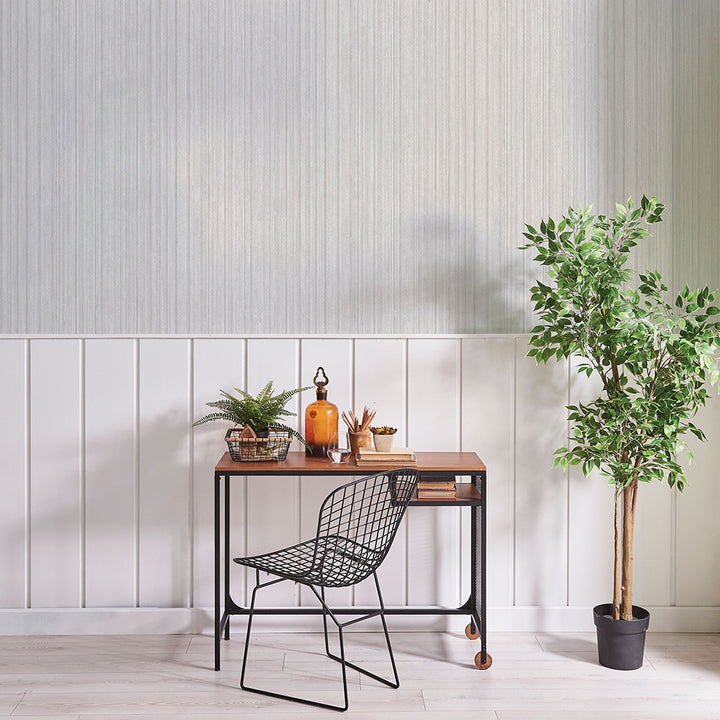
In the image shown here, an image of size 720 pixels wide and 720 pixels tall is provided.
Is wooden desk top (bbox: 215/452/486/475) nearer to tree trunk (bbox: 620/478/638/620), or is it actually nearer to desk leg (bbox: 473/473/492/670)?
desk leg (bbox: 473/473/492/670)

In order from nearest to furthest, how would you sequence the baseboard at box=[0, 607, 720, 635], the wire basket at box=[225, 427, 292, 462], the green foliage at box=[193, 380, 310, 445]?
the wire basket at box=[225, 427, 292, 462]
the green foliage at box=[193, 380, 310, 445]
the baseboard at box=[0, 607, 720, 635]

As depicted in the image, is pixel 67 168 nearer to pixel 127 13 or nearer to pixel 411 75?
pixel 127 13

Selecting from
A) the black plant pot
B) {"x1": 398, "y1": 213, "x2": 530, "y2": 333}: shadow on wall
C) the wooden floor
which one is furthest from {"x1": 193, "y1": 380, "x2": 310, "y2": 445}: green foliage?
the black plant pot

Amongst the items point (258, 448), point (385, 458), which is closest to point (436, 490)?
point (385, 458)

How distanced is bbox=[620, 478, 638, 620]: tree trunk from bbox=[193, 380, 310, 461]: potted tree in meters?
1.25

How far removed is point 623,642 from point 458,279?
155 centimetres

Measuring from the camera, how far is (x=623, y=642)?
286 cm

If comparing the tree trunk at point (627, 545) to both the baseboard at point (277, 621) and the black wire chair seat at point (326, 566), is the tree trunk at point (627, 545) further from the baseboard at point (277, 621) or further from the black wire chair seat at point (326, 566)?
the black wire chair seat at point (326, 566)

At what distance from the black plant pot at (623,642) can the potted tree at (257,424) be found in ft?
4.42

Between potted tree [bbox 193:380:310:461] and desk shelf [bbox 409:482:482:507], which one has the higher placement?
potted tree [bbox 193:380:310:461]

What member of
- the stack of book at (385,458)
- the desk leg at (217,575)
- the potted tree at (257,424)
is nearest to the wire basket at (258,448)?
the potted tree at (257,424)

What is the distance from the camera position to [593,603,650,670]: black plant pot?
286 centimetres

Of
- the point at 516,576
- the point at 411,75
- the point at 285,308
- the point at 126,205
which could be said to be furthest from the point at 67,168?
the point at 516,576

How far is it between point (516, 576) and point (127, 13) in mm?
2873
